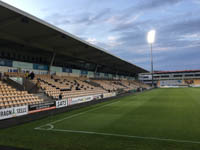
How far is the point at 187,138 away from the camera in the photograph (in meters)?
6.73

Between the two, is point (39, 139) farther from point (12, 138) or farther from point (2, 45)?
point (2, 45)

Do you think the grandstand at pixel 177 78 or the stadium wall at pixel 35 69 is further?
the grandstand at pixel 177 78

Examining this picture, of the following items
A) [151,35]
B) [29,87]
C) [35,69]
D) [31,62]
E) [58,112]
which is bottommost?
[58,112]

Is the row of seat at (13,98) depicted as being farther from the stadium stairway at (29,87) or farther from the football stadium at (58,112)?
the stadium stairway at (29,87)

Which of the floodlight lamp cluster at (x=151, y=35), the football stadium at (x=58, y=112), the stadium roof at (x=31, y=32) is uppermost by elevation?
the floodlight lamp cluster at (x=151, y=35)

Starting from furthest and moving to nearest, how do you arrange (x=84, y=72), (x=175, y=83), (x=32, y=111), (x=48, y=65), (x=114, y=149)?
Result: (x=175, y=83)
(x=84, y=72)
(x=48, y=65)
(x=32, y=111)
(x=114, y=149)

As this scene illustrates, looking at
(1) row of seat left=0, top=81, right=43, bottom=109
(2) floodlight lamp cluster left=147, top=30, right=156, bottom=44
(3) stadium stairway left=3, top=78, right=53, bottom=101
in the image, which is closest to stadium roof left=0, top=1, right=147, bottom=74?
(3) stadium stairway left=3, top=78, right=53, bottom=101

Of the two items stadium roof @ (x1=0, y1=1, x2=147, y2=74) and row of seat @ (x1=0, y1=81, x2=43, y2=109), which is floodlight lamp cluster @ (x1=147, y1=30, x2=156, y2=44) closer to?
stadium roof @ (x1=0, y1=1, x2=147, y2=74)

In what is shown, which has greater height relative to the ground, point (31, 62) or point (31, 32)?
point (31, 32)

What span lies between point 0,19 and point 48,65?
13.0m

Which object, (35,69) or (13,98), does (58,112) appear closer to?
(13,98)

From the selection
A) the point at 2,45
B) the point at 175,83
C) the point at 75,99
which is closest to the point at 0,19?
the point at 2,45

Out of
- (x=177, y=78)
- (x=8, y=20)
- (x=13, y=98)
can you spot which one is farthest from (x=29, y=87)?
(x=177, y=78)

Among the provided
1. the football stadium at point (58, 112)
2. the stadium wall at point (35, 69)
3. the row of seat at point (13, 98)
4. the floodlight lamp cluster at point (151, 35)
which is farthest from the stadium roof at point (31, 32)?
the floodlight lamp cluster at point (151, 35)
